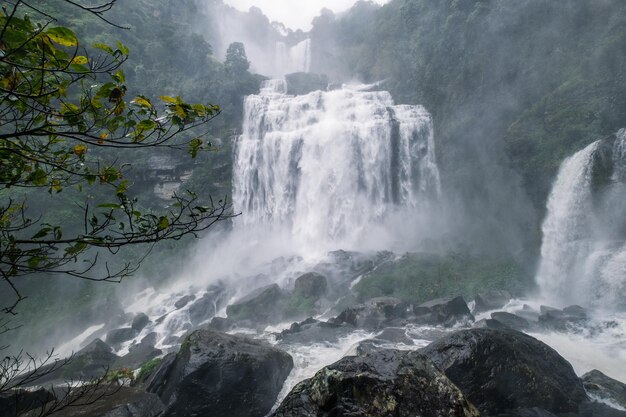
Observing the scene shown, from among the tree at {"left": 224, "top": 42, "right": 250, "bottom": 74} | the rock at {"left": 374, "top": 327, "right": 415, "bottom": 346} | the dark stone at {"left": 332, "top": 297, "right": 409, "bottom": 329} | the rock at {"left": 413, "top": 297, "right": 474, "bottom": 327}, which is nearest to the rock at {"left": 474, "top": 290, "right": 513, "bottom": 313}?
the rock at {"left": 413, "top": 297, "right": 474, "bottom": 327}

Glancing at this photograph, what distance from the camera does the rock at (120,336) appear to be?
17781 millimetres

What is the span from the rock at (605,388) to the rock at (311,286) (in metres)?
11.8

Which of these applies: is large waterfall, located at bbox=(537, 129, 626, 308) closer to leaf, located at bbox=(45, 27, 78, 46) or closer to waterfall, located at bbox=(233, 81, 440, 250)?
waterfall, located at bbox=(233, 81, 440, 250)

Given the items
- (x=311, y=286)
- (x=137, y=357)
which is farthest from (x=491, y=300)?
(x=137, y=357)

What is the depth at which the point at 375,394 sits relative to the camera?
386 centimetres

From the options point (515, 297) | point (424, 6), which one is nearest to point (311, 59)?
point (424, 6)

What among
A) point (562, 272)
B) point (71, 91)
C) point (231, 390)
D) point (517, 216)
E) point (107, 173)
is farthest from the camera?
point (71, 91)

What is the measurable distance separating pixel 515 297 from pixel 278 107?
72.0 ft

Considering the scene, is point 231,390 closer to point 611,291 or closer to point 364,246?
point 611,291

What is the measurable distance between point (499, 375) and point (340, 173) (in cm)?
1964

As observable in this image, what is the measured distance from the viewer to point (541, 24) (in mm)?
22312

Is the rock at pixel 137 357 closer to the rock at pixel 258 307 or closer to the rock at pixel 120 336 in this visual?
the rock at pixel 120 336

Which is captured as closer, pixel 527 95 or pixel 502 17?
pixel 527 95

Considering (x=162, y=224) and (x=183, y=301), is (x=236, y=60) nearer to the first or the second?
(x=183, y=301)
